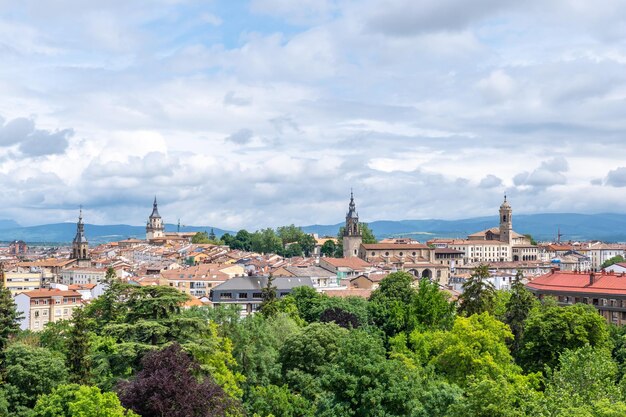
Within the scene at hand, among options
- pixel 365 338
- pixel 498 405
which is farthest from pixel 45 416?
pixel 498 405

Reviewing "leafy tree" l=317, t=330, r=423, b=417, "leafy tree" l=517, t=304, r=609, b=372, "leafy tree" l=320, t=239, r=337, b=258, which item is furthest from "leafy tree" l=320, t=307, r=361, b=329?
"leafy tree" l=320, t=239, r=337, b=258

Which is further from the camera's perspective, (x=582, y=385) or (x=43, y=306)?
(x=43, y=306)

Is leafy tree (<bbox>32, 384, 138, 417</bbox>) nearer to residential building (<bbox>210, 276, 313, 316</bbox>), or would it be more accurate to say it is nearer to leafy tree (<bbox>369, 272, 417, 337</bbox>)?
leafy tree (<bbox>369, 272, 417, 337</bbox>)

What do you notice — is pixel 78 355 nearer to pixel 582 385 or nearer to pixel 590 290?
pixel 582 385

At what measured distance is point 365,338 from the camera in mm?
30844

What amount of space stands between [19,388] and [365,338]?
1618cm

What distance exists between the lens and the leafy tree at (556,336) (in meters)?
44.1

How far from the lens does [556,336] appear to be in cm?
4416

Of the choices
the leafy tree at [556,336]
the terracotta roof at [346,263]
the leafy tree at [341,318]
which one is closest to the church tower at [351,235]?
the terracotta roof at [346,263]

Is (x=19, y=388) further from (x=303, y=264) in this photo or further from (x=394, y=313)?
(x=303, y=264)

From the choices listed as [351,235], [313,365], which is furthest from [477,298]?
[351,235]

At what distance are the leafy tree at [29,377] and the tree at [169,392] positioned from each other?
8885mm

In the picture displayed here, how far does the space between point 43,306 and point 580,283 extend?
174 feet

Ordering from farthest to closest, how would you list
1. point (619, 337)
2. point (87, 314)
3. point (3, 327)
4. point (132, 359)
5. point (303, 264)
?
point (303, 264)
point (87, 314)
point (619, 337)
point (3, 327)
point (132, 359)
